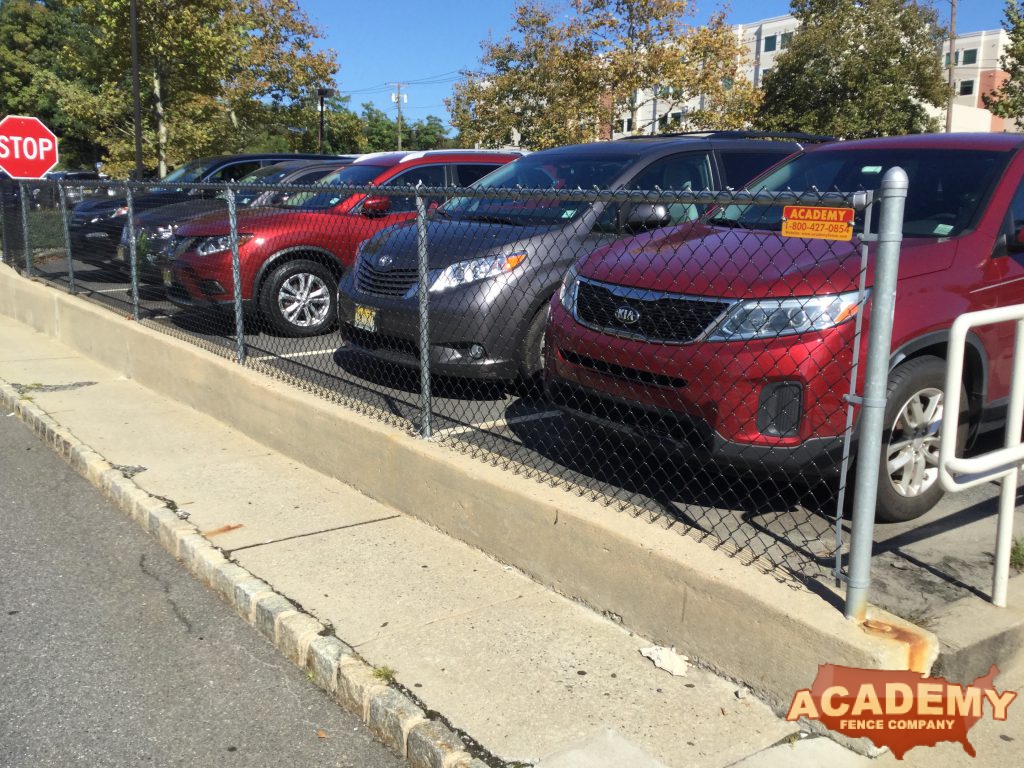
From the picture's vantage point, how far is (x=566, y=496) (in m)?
4.04

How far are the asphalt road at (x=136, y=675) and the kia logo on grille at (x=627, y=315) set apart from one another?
2034 millimetres

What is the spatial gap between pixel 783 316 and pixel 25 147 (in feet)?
43.8

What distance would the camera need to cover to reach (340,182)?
1033cm

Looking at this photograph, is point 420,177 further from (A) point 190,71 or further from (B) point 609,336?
(A) point 190,71

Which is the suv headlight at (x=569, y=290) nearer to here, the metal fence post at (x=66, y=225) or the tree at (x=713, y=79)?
the metal fence post at (x=66, y=225)

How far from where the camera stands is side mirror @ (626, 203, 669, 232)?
5.25 metres

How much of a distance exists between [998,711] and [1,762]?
329cm

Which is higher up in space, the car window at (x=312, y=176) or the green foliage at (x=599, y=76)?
the green foliage at (x=599, y=76)

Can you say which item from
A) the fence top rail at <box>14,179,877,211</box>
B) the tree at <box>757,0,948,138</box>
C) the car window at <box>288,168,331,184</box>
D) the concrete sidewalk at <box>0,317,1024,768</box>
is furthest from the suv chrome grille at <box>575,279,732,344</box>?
the tree at <box>757,0,948,138</box>

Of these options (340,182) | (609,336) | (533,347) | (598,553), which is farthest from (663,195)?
(340,182)

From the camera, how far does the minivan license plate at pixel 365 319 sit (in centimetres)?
622

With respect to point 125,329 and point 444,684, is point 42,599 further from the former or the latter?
point 125,329

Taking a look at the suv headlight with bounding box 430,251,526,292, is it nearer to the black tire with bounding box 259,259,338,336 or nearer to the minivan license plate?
the minivan license plate

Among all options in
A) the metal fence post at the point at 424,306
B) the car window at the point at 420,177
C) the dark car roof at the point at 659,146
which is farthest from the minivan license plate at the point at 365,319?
the car window at the point at 420,177
